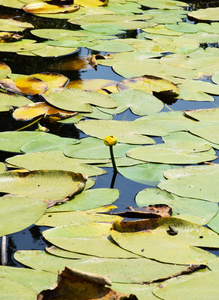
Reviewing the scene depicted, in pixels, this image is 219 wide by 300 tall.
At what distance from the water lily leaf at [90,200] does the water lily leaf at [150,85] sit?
3.25 feet

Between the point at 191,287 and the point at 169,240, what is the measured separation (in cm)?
20

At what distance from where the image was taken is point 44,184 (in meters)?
1.51

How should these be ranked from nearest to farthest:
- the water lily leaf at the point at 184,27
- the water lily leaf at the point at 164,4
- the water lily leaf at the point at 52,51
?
the water lily leaf at the point at 52,51 → the water lily leaf at the point at 184,27 → the water lily leaf at the point at 164,4

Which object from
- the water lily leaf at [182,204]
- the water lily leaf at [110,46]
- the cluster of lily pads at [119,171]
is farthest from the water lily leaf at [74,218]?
the water lily leaf at [110,46]

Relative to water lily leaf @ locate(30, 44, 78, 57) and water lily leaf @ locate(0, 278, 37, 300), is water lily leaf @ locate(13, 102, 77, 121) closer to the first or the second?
water lily leaf @ locate(30, 44, 78, 57)

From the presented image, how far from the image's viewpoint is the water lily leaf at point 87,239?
3.94 feet

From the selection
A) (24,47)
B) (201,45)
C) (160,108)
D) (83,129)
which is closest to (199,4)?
(201,45)

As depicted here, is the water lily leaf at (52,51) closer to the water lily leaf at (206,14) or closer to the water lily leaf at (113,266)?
the water lily leaf at (206,14)

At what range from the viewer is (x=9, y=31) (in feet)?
10.7

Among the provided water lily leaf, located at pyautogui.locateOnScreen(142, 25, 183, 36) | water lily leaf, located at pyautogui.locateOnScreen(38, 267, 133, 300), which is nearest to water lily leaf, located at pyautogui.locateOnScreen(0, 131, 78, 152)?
water lily leaf, located at pyautogui.locateOnScreen(38, 267, 133, 300)

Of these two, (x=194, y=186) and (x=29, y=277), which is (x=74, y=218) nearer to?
(x=29, y=277)

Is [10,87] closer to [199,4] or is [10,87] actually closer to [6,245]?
[6,245]

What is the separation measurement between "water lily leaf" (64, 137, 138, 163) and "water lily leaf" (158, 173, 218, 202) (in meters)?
0.28

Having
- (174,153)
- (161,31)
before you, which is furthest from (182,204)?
(161,31)
